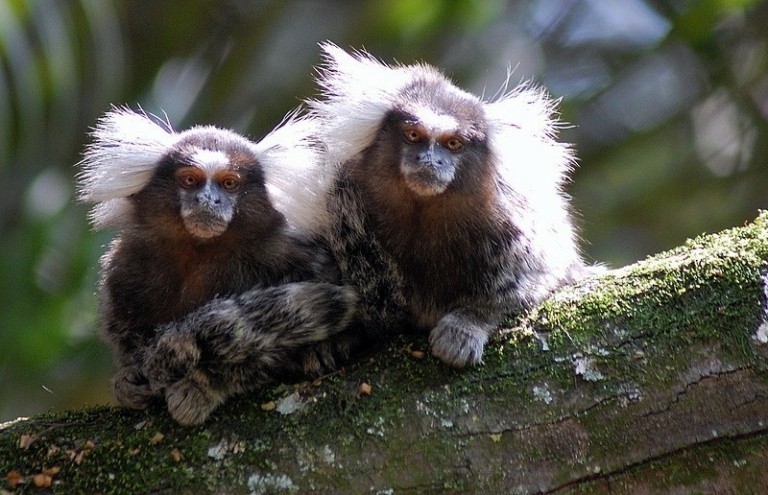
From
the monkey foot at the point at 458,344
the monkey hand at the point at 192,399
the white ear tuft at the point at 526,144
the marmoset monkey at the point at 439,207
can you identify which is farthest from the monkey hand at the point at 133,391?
the white ear tuft at the point at 526,144

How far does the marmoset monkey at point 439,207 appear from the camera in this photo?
3873mm

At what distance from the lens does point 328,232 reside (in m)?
4.00

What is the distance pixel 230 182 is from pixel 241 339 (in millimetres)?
746

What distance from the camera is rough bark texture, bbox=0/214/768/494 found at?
3.14 metres

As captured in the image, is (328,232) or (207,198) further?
(328,232)

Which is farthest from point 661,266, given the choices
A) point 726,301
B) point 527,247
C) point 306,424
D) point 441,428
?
point 306,424

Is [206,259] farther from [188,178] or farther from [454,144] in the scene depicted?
[454,144]

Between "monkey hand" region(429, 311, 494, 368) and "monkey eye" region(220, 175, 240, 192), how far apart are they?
1029mm

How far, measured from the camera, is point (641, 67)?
9609 mm

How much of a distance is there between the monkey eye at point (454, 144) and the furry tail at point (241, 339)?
81 cm

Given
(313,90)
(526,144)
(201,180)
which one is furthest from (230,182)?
(313,90)

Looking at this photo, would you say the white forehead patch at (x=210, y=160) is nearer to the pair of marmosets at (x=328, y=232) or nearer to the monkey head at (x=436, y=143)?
the pair of marmosets at (x=328, y=232)

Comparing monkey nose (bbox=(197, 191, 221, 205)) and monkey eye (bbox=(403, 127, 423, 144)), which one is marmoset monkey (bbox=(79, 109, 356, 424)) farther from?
monkey eye (bbox=(403, 127, 423, 144))

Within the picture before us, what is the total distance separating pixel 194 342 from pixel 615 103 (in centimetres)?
694
